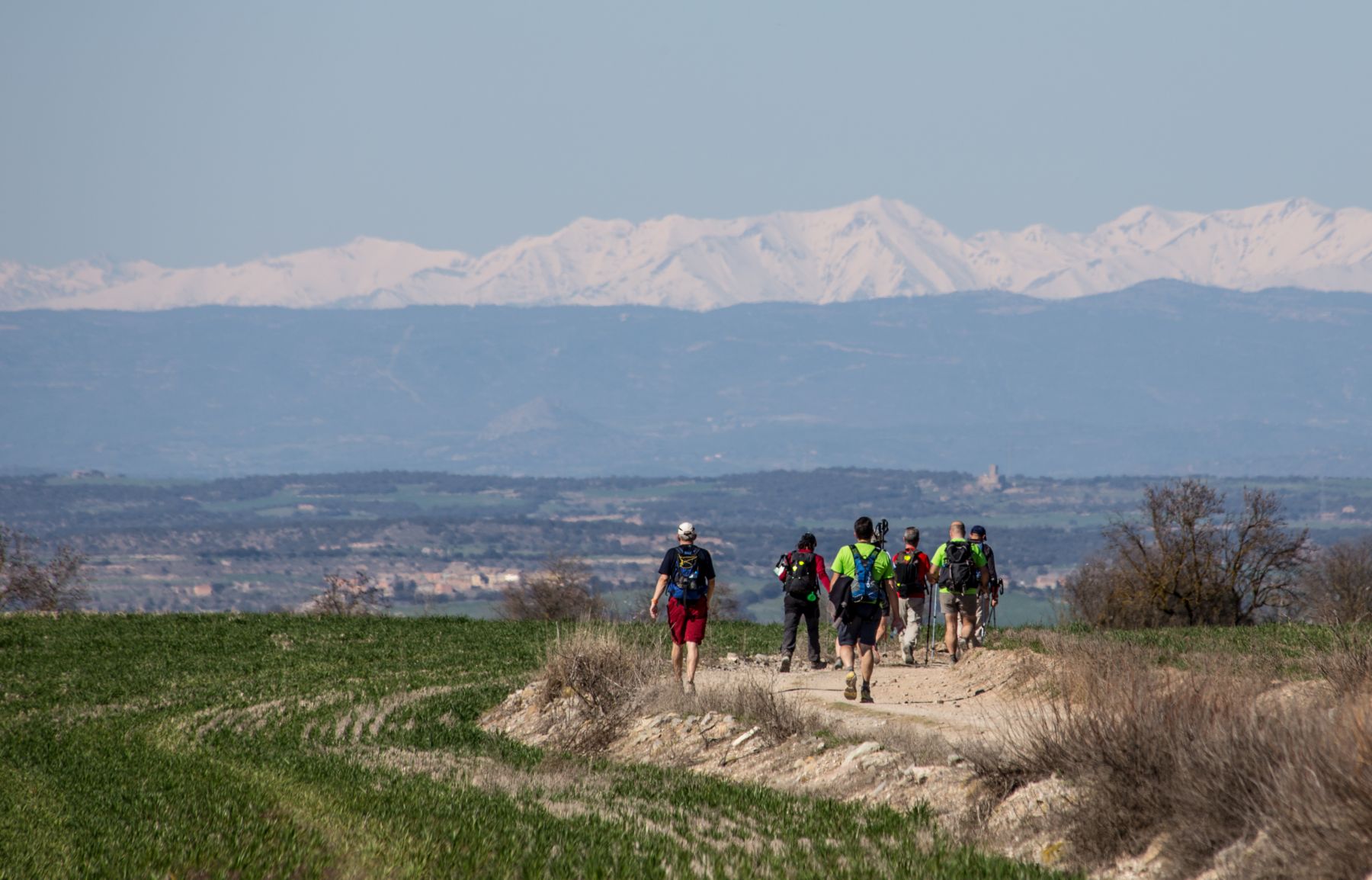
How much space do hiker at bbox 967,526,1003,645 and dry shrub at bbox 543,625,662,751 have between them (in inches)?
217

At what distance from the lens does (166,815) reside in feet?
42.1

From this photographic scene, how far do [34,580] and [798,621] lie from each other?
43142 mm

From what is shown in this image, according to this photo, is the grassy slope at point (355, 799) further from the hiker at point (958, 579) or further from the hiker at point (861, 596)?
the hiker at point (958, 579)

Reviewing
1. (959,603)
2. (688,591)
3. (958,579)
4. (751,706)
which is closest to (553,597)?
(959,603)

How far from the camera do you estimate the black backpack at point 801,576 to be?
70.2 feet

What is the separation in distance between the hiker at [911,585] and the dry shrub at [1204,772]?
30.9ft

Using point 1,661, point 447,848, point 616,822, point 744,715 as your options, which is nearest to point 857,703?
point 744,715

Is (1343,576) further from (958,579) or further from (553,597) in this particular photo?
(958,579)

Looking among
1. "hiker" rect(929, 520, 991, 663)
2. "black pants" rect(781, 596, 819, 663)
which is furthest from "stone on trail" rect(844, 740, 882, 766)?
"hiker" rect(929, 520, 991, 663)

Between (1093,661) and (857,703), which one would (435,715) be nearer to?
(857,703)

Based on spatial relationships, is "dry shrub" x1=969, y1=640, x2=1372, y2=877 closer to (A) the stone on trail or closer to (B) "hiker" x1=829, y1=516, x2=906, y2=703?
(A) the stone on trail

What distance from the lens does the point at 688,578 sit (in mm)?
18891

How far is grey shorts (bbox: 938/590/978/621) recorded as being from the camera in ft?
76.0

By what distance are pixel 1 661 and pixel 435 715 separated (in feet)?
36.9
